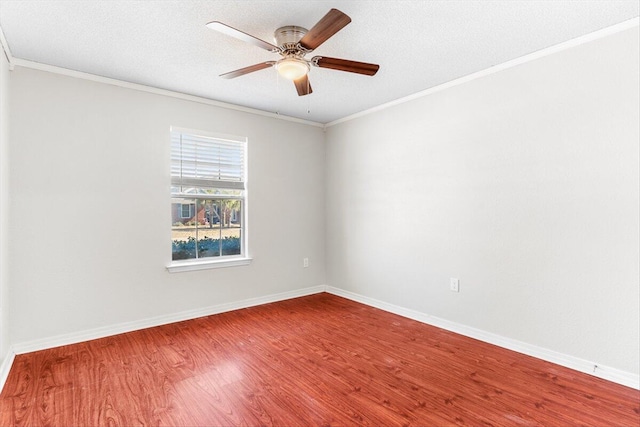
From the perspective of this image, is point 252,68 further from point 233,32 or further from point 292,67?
point 233,32

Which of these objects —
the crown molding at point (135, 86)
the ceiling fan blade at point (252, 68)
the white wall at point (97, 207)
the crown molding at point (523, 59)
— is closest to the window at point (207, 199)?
the white wall at point (97, 207)

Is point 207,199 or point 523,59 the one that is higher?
point 523,59

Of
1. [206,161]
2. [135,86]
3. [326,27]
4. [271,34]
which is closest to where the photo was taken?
[326,27]

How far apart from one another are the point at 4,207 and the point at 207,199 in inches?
67.5

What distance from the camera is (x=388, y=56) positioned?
269 centimetres

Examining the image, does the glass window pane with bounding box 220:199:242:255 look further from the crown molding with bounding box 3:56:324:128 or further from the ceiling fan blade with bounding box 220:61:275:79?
the ceiling fan blade with bounding box 220:61:275:79

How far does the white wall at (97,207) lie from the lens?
109 inches

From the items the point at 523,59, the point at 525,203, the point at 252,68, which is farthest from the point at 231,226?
the point at 523,59

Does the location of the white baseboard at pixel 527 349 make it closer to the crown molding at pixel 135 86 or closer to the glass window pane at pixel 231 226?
the glass window pane at pixel 231 226

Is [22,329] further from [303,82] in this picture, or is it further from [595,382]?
[595,382]

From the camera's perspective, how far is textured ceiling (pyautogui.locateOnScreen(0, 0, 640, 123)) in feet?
6.70

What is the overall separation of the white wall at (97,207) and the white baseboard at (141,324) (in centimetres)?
4

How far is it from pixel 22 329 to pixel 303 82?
3.07 metres

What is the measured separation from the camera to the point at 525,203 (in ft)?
8.94
